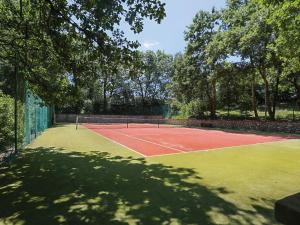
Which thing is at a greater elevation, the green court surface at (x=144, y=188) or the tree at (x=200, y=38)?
the tree at (x=200, y=38)

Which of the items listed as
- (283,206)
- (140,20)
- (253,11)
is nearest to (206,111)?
(253,11)

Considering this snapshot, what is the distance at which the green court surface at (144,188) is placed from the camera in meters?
5.10

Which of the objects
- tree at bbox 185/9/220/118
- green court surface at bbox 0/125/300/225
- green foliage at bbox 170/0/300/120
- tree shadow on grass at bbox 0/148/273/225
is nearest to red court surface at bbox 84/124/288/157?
green court surface at bbox 0/125/300/225

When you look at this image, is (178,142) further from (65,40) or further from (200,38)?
(200,38)

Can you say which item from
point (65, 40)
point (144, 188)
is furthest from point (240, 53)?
point (144, 188)

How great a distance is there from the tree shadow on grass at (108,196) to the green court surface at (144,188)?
2 centimetres

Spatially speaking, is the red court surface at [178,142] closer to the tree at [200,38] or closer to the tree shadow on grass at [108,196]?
the tree shadow on grass at [108,196]

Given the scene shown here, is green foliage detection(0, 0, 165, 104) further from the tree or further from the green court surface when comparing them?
the tree

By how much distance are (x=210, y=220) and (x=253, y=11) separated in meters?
25.6

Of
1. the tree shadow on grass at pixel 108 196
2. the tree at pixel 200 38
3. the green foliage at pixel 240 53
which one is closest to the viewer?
the tree shadow on grass at pixel 108 196

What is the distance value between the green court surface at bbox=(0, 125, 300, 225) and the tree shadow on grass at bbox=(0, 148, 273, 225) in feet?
0.05

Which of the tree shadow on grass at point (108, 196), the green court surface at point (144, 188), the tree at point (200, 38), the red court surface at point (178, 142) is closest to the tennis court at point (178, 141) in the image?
the red court surface at point (178, 142)

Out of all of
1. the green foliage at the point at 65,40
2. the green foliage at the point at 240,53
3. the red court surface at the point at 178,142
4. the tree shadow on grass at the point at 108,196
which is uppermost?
the green foliage at the point at 240,53

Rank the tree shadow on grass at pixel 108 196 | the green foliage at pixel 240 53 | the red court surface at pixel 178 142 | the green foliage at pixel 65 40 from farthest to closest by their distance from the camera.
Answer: the green foliage at pixel 240 53, the red court surface at pixel 178 142, the green foliage at pixel 65 40, the tree shadow on grass at pixel 108 196
